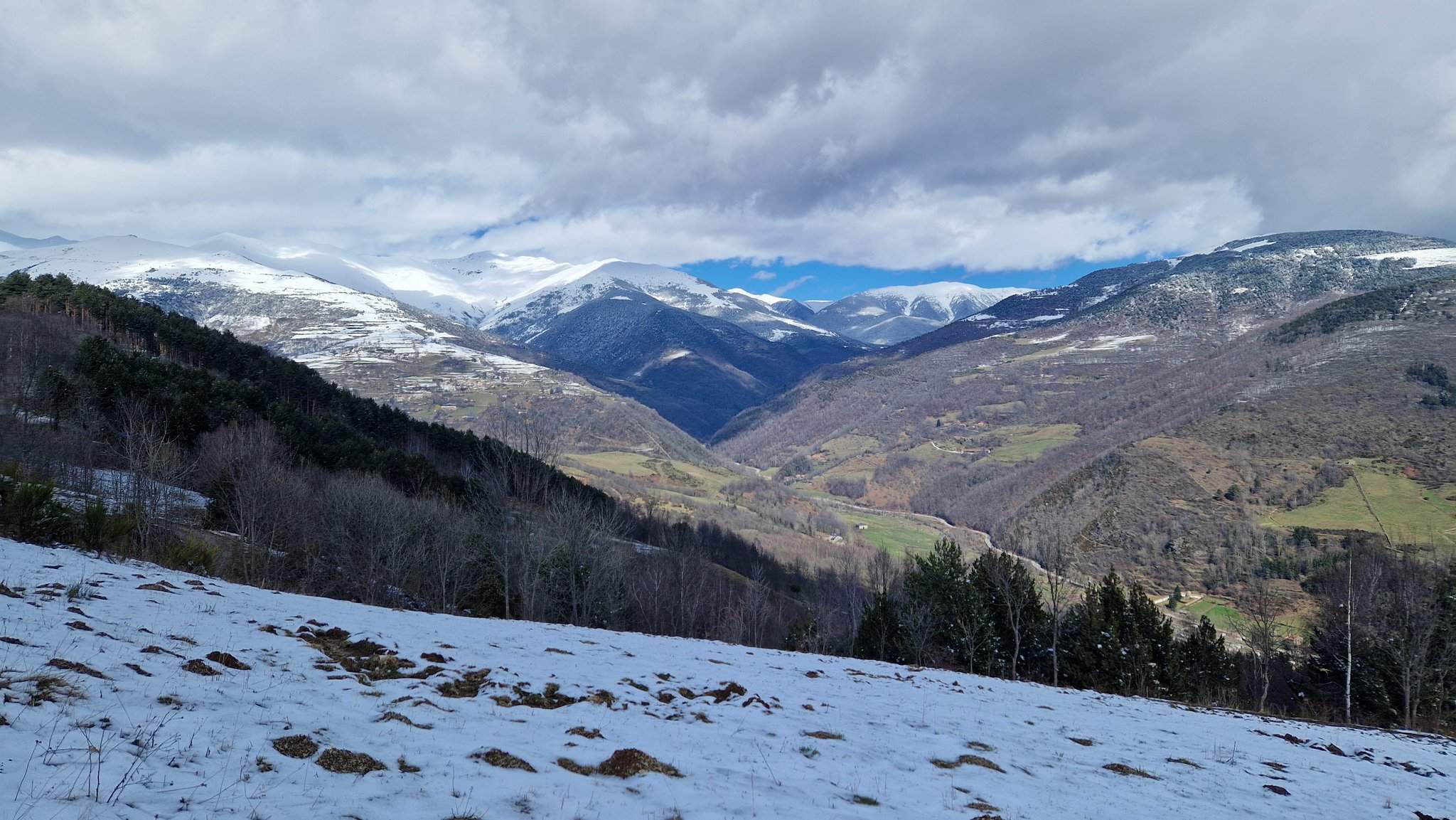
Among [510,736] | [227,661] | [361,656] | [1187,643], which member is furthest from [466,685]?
[1187,643]

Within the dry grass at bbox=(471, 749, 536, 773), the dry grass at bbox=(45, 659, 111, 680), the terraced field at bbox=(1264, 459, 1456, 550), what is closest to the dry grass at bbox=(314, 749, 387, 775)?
the dry grass at bbox=(471, 749, 536, 773)

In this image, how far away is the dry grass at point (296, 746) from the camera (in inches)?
275

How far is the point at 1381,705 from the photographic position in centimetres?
3853

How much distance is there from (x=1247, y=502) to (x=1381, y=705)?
12410 cm

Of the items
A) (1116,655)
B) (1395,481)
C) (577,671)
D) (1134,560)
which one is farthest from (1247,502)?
(577,671)

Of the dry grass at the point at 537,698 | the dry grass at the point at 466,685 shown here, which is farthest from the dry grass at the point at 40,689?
the dry grass at the point at 537,698

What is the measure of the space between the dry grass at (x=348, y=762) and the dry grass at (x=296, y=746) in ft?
0.56

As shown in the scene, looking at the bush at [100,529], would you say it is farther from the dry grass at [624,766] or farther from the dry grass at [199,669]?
the dry grass at [624,766]

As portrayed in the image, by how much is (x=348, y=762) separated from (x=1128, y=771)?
13170 mm

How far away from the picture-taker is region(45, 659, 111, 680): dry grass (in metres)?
7.65

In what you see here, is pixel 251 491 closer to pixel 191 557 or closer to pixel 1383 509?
pixel 191 557

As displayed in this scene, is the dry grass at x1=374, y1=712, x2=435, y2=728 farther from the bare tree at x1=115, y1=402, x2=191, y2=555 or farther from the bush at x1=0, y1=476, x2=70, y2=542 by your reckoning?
the bare tree at x1=115, y1=402, x2=191, y2=555

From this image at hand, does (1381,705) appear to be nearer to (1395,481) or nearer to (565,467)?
(1395,481)

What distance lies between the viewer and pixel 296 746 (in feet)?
23.5
